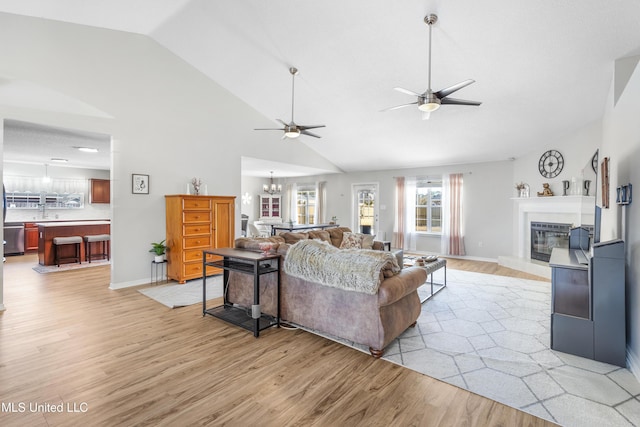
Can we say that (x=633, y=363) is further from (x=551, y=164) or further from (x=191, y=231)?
(x=191, y=231)

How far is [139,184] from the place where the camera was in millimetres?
5121

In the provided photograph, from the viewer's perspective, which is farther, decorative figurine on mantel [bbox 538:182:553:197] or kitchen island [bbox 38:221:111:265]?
kitchen island [bbox 38:221:111:265]

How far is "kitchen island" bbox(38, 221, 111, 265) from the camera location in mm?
6473

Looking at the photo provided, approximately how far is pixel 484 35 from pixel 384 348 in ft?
12.0

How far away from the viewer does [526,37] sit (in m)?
3.54

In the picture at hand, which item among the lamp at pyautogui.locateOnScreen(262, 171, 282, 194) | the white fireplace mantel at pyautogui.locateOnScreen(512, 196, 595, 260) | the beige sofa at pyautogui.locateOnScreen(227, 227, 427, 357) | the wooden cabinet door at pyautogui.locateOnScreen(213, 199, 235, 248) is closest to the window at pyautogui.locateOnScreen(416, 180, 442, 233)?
the white fireplace mantel at pyautogui.locateOnScreen(512, 196, 595, 260)

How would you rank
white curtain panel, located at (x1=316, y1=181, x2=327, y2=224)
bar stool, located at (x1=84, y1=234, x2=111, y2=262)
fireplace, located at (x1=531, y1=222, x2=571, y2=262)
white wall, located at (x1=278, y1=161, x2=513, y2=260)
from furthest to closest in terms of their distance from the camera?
white curtain panel, located at (x1=316, y1=181, x2=327, y2=224)
white wall, located at (x1=278, y1=161, x2=513, y2=260)
bar stool, located at (x1=84, y1=234, x2=111, y2=262)
fireplace, located at (x1=531, y1=222, x2=571, y2=262)

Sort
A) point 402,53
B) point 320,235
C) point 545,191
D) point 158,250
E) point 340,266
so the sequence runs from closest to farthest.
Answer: point 340,266
point 402,53
point 158,250
point 320,235
point 545,191

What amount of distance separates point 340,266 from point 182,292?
301 centimetres

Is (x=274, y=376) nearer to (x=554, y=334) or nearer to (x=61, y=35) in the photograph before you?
(x=554, y=334)

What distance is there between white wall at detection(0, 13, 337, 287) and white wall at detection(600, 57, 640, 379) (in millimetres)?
5847

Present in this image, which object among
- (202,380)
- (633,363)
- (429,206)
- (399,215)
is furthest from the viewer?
(399,215)

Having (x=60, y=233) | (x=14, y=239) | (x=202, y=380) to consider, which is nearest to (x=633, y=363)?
(x=202, y=380)

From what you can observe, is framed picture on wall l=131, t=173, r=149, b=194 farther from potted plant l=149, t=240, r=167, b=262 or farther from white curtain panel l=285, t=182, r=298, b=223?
white curtain panel l=285, t=182, r=298, b=223
